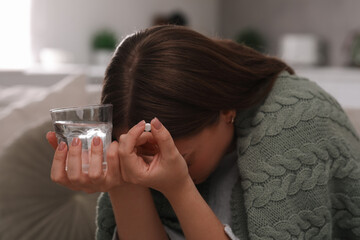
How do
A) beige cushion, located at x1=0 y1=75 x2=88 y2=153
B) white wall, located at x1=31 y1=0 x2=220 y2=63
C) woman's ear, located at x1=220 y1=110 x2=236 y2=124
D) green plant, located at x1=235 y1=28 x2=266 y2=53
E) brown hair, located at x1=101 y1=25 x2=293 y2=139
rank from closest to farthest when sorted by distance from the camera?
brown hair, located at x1=101 y1=25 x2=293 y2=139, woman's ear, located at x1=220 y1=110 x2=236 y2=124, beige cushion, located at x1=0 y1=75 x2=88 y2=153, white wall, located at x1=31 y1=0 x2=220 y2=63, green plant, located at x1=235 y1=28 x2=266 y2=53

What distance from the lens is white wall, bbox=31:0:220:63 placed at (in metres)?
3.77

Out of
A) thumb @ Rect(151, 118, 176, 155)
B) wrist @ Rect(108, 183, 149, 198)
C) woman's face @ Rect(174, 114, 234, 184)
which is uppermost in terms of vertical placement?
thumb @ Rect(151, 118, 176, 155)

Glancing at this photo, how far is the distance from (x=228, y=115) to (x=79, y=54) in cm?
324

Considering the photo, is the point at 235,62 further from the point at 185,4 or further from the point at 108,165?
the point at 185,4

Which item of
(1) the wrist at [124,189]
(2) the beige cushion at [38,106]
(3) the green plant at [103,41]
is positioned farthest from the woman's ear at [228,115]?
(3) the green plant at [103,41]

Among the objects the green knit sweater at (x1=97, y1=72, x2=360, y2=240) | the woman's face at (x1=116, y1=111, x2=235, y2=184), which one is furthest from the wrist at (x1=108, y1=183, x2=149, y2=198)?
the green knit sweater at (x1=97, y1=72, x2=360, y2=240)

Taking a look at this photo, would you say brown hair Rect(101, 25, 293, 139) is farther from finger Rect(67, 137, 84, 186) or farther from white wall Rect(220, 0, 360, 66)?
white wall Rect(220, 0, 360, 66)

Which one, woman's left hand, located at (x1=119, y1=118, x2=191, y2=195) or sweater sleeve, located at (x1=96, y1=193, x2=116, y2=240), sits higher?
woman's left hand, located at (x1=119, y1=118, x2=191, y2=195)

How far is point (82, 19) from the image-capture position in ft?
13.1

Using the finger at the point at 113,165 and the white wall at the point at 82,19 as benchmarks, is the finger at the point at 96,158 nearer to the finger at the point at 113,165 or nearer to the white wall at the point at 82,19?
the finger at the point at 113,165

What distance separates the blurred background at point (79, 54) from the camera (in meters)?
1.15

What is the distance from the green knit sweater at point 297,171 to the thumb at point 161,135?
0.28m

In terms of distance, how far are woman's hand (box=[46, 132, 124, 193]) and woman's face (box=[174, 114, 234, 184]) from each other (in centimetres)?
19

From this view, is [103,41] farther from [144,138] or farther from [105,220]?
[144,138]
